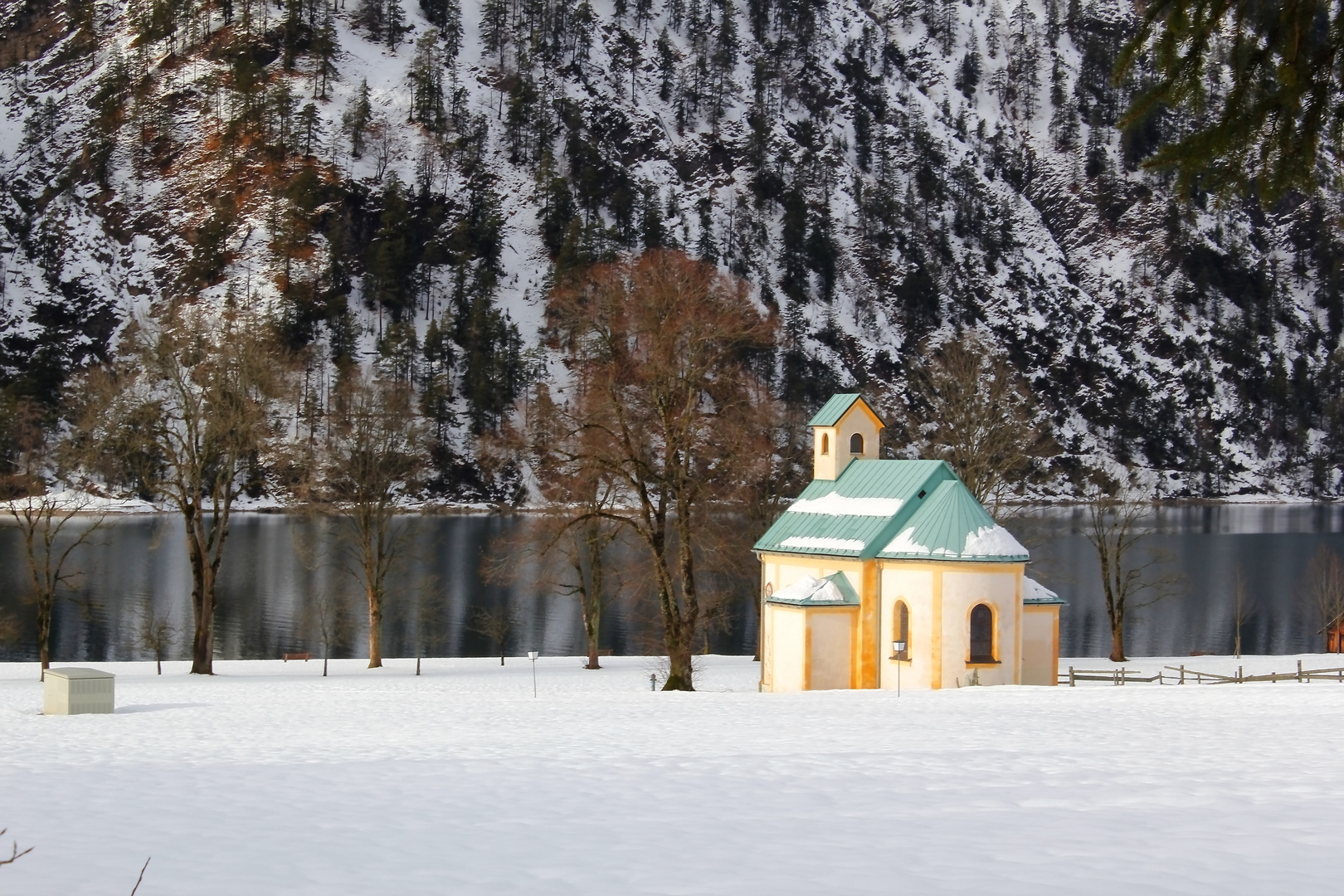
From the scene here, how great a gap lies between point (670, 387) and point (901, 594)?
8.55 meters

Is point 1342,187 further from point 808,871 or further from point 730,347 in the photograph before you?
point 730,347

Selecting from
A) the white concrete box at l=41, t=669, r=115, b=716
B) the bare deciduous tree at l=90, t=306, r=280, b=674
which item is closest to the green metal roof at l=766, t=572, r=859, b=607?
the bare deciduous tree at l=90, t=306, r=280, b=674

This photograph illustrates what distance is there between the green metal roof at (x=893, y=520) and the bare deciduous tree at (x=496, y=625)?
13682 millimetres

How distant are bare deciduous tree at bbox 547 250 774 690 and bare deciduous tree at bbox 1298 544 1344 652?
118 ft

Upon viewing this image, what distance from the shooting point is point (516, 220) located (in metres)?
163

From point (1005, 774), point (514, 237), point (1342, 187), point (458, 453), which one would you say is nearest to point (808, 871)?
point (1005, 774)

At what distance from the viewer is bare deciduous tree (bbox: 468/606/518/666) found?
49.8 metres

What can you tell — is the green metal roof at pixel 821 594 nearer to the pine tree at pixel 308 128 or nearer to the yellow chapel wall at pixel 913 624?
the yellow chapel wall at pixel 913 624

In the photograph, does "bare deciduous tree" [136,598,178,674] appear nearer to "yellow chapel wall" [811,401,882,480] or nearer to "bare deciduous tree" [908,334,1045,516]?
"yellow chapel wall" [811,401,882,480]

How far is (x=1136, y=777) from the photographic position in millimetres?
13484

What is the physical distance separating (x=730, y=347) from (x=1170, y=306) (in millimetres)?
180501

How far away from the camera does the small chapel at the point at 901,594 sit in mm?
32812

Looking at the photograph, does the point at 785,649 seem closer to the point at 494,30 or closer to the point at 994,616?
the point at 994,616

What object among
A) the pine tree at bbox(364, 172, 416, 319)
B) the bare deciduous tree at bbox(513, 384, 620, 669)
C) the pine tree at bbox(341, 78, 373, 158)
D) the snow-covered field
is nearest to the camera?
the snow-covered field
